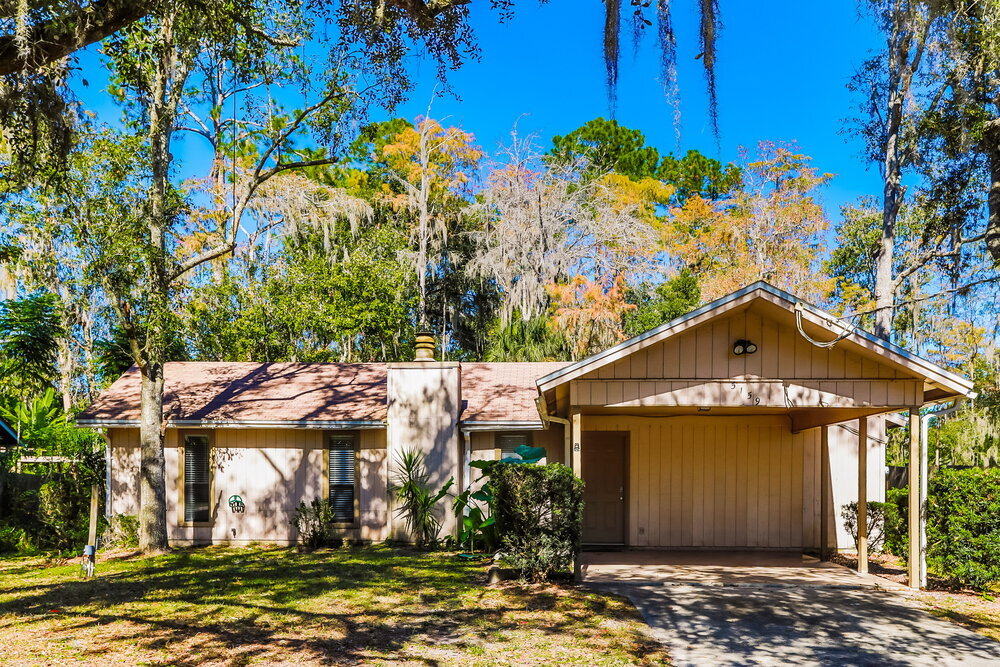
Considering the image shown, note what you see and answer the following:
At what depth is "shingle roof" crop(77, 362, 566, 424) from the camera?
13031 mm

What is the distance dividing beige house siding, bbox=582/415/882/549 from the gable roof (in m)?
3.86

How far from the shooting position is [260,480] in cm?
1309

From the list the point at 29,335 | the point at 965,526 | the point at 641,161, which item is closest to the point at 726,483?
the point at 965,526

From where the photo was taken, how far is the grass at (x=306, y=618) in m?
6.25

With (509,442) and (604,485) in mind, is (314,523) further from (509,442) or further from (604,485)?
(604,485)

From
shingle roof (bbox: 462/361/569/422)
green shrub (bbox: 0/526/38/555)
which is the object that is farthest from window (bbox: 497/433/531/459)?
green shrub (bbox: 0/526/38/555)

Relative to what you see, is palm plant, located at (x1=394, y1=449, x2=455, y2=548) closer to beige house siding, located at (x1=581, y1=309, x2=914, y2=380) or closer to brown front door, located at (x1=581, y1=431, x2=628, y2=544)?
brown front door, located at (x1=581, y1=431, x2=628, y2=544)

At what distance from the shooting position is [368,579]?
31.3 feet

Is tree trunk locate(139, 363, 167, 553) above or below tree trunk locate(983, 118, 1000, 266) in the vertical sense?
below

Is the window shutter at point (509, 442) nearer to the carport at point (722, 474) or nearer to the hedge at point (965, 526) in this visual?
the carport at point (722, 474)

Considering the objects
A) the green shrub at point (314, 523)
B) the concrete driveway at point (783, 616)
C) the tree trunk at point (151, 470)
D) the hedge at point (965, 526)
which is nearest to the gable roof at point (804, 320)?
the hedge at point (965, 526)

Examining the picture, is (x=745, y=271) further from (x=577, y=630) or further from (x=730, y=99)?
(x=730, y=99)

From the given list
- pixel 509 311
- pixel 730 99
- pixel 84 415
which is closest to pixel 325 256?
pixel 509 311

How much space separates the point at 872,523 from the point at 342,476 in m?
8.98
